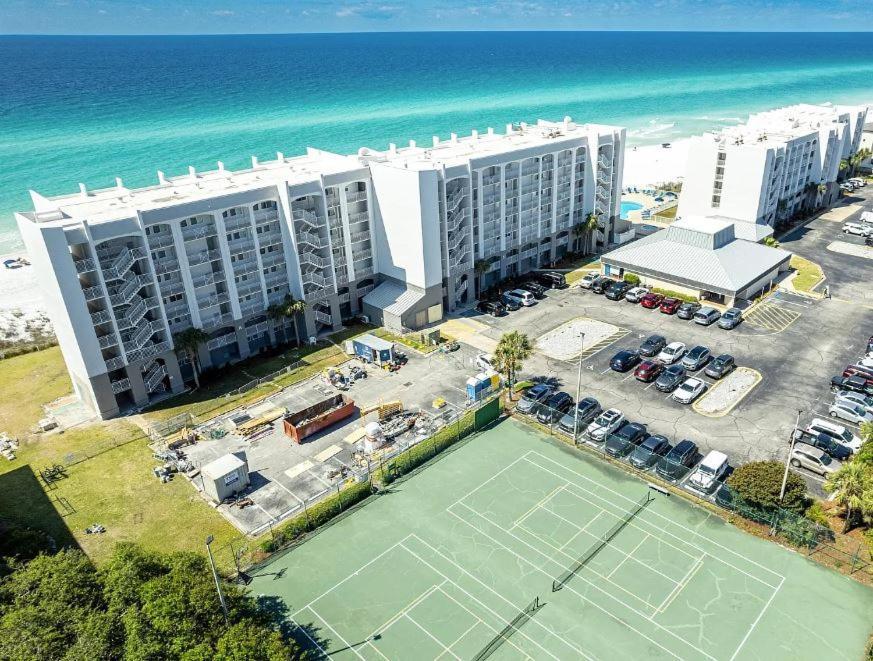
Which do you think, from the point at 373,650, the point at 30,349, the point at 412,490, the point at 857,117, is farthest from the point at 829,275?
the point at 30,349

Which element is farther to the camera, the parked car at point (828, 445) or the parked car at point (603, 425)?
the parked car at point (603, 425)

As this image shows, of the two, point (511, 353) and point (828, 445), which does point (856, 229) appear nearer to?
point (828, 445)

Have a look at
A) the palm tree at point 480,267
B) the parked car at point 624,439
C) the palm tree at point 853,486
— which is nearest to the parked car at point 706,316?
the parked car at point 624,439

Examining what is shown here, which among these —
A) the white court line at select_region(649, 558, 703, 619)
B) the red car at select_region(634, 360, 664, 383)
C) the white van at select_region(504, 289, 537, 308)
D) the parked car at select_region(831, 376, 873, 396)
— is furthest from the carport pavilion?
the white court line at select_region(649, 558, 703, 619)

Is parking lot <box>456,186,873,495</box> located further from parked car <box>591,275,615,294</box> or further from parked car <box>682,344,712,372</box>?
parked car <box>682,344,712,372</box>

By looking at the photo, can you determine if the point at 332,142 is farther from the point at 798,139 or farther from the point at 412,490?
the point at 412,490

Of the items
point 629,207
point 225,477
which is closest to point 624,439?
point 225,477

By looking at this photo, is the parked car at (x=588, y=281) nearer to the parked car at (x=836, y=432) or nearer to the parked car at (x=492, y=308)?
the parked car at (x=492, y=308)
